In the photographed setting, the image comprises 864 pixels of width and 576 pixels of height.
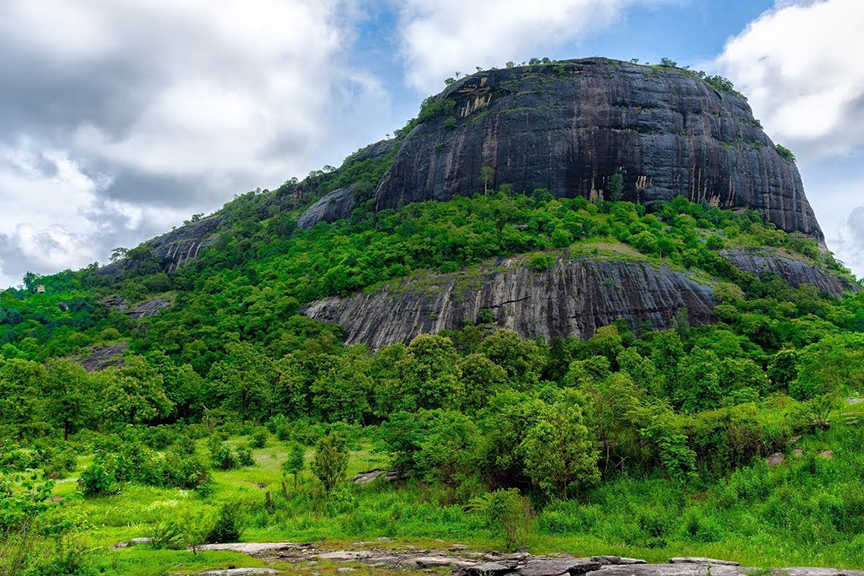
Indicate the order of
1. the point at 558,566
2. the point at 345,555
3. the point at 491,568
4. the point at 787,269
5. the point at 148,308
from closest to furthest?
the point at 558,566, the point at 491,568, the point at 345,555, the point at 787,269, the point at 148,308

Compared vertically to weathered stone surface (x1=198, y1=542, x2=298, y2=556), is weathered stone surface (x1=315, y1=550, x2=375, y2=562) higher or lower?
lower

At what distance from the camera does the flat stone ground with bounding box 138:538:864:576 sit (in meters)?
12.5

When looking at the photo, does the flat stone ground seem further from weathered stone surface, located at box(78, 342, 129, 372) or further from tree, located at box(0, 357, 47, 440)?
weathered stone surface, located at box(78, 342, 129, 372)

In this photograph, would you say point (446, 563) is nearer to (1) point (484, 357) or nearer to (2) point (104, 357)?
(1) point (484, 357)

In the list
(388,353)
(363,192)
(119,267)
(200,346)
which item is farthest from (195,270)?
(388,353)

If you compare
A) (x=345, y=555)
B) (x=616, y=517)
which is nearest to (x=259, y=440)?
(x=345, y=555)

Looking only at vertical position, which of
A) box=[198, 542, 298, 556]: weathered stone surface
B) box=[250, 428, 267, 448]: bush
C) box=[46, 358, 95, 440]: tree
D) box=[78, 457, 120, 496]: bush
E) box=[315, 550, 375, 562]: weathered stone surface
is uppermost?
box=[46, 358, 95, 440]: tree

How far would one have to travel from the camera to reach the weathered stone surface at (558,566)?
13.6m

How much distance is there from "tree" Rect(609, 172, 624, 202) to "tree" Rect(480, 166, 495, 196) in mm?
20398

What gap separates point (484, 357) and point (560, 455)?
18.0 metres

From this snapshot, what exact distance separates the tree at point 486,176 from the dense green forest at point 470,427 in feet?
57.6

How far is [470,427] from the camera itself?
86.7 feet

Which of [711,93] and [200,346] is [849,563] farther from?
[711,93]

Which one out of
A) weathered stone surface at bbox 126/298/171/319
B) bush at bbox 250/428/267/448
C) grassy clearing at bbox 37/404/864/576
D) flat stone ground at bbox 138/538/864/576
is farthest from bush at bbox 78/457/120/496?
weathered stone surface at bbox 126/298/171/319
